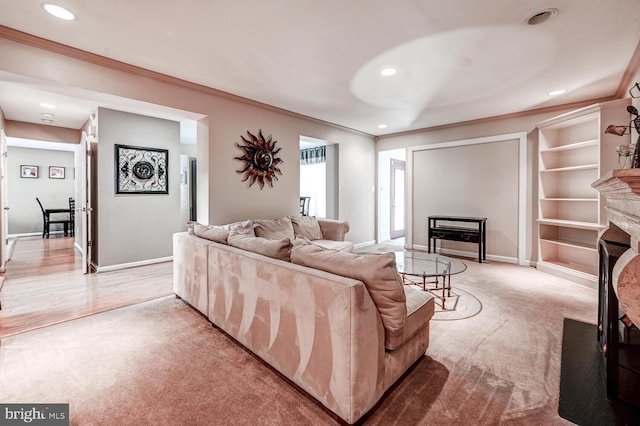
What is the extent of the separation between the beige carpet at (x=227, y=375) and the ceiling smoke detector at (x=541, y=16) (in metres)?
2.47

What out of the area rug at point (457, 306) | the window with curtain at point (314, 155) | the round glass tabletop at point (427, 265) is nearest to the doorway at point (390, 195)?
the window with curtain at point (314, 155)

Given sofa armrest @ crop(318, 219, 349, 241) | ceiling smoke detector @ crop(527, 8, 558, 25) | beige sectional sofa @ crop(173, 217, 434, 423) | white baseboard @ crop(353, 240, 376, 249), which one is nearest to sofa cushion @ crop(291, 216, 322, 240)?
sofa armrest @ crop(318, 219, 349, 241)

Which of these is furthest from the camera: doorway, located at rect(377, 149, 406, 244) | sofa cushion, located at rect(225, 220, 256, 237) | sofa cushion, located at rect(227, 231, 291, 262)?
doorway, located at rect(377, 149, 406, 244)

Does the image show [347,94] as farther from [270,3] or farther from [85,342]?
[85,342]

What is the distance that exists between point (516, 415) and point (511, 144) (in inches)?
176

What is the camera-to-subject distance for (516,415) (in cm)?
150

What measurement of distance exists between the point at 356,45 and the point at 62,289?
13.9 ft

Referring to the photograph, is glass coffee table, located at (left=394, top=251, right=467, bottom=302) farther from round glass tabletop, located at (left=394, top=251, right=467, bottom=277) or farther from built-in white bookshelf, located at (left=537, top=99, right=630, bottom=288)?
built-in white bookshelf, located at (left=537, top=99, right=630, bottom=288)

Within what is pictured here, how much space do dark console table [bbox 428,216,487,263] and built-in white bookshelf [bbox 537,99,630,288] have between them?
769mm

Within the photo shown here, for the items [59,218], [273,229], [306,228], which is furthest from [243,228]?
[59,218]

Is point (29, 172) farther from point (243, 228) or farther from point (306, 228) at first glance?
point (306, 228)

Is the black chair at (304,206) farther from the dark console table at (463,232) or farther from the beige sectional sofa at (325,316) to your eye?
the beige sectional sofa at (325,316)

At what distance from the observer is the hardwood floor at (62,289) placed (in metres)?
2.71

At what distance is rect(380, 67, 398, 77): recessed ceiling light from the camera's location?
3.08 m
